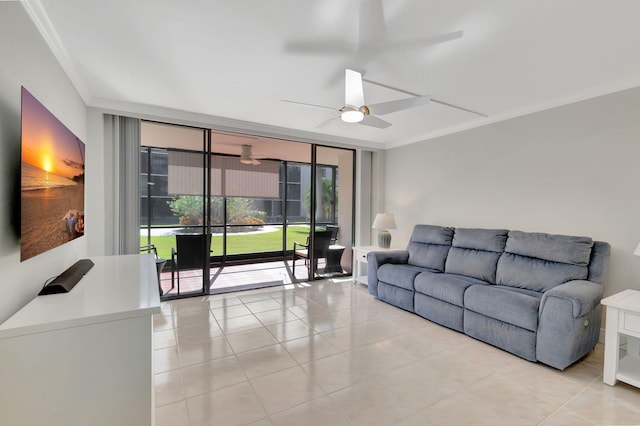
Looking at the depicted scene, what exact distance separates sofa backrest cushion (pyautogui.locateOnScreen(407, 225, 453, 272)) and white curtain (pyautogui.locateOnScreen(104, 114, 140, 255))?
3.83 metres

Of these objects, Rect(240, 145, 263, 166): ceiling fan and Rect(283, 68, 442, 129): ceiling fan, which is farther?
Rect(240, 145, 263, 166): ceiling fan

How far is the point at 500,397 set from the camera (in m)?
2.04

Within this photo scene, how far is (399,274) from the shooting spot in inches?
150

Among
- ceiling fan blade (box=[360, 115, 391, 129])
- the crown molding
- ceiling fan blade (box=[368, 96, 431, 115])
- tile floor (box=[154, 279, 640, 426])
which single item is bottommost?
tile floor (box=[154, 279, 640, 426])

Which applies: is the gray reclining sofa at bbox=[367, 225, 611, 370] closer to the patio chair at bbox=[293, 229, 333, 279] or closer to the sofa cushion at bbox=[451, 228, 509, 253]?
the sofa cushion at bbox=[451, 228, 509, 253]

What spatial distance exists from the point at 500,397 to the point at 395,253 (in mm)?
2442

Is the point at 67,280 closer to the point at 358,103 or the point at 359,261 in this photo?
the point at 358,103

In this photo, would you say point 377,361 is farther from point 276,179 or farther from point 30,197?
point 276,179

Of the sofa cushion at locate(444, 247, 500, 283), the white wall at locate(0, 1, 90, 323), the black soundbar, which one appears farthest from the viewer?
the sofa cushion at locate(444, 247, 500, 283)

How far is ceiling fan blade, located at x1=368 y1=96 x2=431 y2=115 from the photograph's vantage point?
2463mm

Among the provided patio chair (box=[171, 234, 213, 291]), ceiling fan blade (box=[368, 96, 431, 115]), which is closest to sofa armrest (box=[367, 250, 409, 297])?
ceiling fan blade (box=[368, 96, 431, 115])

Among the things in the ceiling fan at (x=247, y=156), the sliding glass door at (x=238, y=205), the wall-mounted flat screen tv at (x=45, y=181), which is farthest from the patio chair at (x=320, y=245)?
the wall-mounted flat screen tv at (x=45, y=181)

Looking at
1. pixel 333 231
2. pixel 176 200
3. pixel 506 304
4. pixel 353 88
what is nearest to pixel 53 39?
pixel 353 88

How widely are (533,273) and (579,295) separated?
69 centimetres
